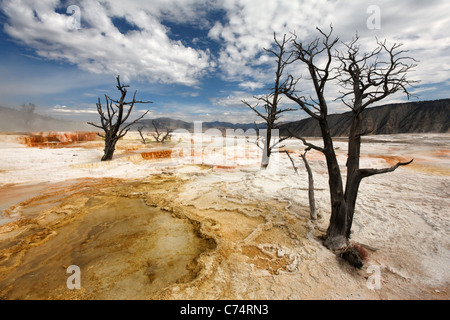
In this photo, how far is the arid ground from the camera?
111 inches

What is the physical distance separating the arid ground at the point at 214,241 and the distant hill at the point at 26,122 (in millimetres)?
54672

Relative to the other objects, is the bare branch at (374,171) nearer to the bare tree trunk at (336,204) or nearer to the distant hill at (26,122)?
the bare tree trunk at (336,204)

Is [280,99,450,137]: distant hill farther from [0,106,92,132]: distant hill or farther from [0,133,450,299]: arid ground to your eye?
[0,106,92,132]: distant hill

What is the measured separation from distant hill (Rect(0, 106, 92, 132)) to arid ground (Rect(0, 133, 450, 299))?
5467cm

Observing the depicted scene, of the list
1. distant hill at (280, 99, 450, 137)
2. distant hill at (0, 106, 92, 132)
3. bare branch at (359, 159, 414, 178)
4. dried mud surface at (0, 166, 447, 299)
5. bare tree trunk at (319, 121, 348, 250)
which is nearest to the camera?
dried mud surface at (0, 166, 447, 299)

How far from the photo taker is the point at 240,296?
104 inches

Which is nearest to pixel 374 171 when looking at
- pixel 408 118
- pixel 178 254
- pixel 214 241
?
pixel 214 241

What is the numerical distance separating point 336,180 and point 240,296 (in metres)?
2.62

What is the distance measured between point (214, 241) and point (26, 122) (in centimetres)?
6383

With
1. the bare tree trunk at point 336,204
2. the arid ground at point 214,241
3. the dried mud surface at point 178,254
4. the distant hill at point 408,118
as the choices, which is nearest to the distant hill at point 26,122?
the arid ground at point 214,241

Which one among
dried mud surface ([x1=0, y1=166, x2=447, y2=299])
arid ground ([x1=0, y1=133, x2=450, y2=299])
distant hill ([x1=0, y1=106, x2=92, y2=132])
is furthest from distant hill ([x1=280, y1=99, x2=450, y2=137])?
distant hill ([x1=0, y1=106, x2=92, y2=132])

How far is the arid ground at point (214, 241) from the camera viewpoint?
9.28ft
